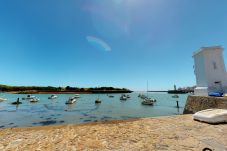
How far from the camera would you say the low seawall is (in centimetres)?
1372

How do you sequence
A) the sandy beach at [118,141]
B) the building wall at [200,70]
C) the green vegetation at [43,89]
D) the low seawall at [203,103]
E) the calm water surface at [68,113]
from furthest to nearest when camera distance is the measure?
the green vegetation at [43,89] < the calm water surface at [68,113] < the building wall at [200,70] < the low seawall at [203,103] < the sandy beach at [118,141]

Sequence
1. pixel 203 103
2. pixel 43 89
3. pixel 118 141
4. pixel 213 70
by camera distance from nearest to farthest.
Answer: pixel 118 141 < pixel 203 103 < pixel 213 70 < pixel 43 89

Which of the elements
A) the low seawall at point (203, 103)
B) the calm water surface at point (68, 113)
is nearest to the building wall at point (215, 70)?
the low seawall at point (203, 103)

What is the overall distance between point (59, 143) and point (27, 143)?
1.39 m

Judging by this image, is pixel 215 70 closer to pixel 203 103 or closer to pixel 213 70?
pixel 213 70

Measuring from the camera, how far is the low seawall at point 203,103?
45.0 feet

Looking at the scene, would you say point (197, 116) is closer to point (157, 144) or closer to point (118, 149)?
point (157, 144)

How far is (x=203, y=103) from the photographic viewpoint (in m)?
16.9

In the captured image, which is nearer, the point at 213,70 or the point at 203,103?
the point at 203,103

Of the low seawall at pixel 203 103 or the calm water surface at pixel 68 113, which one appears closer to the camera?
the low seawall at pixel 203 103

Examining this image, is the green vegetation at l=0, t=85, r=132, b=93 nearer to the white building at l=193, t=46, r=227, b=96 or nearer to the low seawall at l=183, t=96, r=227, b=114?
the low seawall at l=183, t=96, r=227, b=114

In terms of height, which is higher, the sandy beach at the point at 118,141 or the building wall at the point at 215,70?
the building wall at the point at 215,70

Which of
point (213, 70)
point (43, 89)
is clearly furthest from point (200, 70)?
point (43, 89)

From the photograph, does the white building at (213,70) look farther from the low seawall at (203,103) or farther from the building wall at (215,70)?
the low seawall at (203,103)
